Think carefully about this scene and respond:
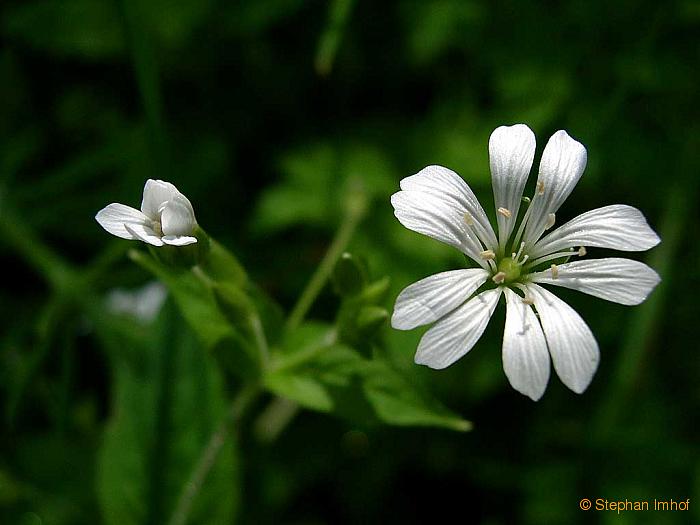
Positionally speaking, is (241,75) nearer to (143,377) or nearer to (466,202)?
(143,377)

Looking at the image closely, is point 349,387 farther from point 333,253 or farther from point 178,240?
point 178,240

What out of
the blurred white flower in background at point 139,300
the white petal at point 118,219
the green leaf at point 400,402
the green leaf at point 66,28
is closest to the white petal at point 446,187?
the green leaf at point 400,402

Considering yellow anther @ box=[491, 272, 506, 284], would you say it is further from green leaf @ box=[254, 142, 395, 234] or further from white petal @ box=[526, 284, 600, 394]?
green leaf @ box=[254, 142, 395, 234]

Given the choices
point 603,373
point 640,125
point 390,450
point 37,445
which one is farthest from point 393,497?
point 640,125

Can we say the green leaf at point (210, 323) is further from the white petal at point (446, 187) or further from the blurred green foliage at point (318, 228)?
the white petal at point (446, 187)

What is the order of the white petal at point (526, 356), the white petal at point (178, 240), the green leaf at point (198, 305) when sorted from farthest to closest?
the green leaf at point (198, 305)
the white petal at point (178, 240)
the white petal at point (526, 356)

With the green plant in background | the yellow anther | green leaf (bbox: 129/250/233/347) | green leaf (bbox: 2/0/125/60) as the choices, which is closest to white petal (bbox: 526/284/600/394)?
the yellow anther

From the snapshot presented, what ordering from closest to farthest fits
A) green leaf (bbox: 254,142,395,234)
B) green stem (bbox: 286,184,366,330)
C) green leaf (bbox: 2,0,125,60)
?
green stem (bbox: 286,184,366,330), green leaf (bbox: 254,142,395,234), green leaf (bbox: 2,0,125,60)
